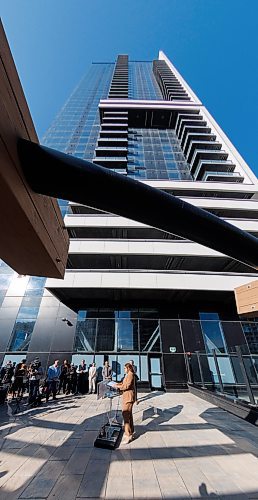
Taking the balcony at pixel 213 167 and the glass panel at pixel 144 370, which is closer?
the glass panel at pixel 144 370

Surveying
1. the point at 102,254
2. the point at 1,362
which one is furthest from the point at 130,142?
the point at 1,362

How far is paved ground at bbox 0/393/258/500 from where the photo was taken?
11.2 feet

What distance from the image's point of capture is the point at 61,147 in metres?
33.8

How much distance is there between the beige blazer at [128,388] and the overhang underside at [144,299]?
430 inches

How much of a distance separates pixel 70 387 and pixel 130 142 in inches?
1623

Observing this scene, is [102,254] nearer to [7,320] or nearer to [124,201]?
[7,320]

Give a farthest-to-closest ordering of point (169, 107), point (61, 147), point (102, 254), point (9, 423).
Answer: point (169, 107) < point (61, 147) < point (102, 254) < point (9, 423)

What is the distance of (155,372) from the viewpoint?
1505cm

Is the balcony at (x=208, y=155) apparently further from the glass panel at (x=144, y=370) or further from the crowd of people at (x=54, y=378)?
the crowd of people at (x=54, y=378)

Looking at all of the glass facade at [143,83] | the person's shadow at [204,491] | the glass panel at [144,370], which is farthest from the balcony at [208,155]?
the person's shadow at [204,491]

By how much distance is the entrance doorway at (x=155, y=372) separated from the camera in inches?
576

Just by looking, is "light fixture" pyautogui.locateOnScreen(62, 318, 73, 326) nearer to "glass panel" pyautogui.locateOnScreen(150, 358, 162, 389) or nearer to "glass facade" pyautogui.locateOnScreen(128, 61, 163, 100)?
"glass panel" pyautogui.locateOnScreen(150, 358, 162, 389)

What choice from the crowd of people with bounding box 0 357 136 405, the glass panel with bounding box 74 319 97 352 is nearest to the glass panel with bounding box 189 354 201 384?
the crowd of people with bounding box 0 357 136 405

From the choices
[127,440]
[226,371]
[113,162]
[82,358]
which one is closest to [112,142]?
[113,162]
